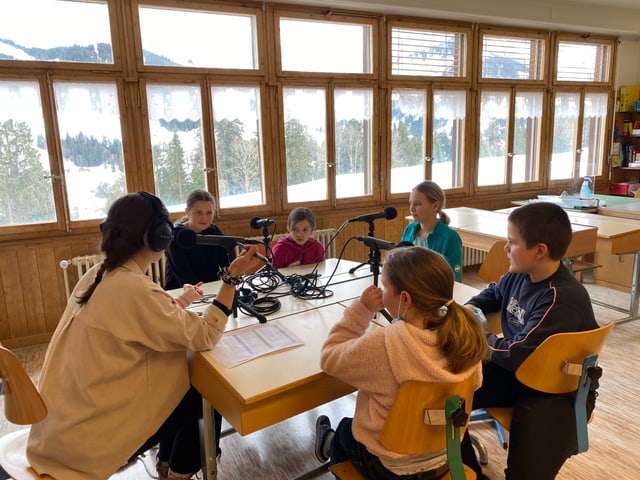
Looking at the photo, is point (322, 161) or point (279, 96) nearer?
point (279, 96)

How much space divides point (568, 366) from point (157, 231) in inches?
51.5

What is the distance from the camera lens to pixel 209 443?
1.54m

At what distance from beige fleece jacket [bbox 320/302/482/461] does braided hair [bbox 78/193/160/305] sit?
0.65 metres

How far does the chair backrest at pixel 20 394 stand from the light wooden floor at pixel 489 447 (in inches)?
37.5

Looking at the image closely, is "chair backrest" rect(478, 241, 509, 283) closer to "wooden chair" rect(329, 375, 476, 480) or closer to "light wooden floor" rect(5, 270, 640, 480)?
"light wooden floor" rect(5, 270, 640, 480)

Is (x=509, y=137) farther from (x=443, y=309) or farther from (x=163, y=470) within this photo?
(x=163, y=470)

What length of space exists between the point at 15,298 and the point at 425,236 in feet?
9.47

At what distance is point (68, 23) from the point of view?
3.23m

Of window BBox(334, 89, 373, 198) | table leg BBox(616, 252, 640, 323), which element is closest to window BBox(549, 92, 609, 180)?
table leg BBox(616, 252, 640, 323)

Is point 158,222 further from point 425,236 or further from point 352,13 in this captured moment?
point 352,13

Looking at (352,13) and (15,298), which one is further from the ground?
(352,13)

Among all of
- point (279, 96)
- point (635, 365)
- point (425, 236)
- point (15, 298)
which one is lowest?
point (635, 365)

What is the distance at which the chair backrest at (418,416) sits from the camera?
44.6 inches

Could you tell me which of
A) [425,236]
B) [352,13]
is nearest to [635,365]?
[425,236]
